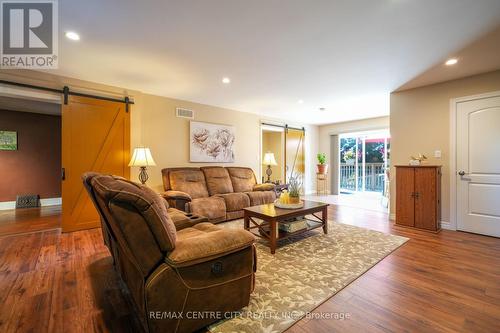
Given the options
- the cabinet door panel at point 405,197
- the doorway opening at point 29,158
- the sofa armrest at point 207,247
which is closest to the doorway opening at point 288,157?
the cabinet door panel at point 405,197

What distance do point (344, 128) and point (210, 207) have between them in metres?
5.34

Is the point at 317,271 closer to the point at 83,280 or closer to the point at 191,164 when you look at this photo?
the point at 83,280

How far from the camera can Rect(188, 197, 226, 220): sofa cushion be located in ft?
11.8

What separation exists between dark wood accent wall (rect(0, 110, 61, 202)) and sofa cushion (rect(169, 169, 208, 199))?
153 inches

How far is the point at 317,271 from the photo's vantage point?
2191 millimetres

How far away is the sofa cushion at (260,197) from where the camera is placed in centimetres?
440

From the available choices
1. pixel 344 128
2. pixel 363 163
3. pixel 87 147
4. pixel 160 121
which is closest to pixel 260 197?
pixel 160 121

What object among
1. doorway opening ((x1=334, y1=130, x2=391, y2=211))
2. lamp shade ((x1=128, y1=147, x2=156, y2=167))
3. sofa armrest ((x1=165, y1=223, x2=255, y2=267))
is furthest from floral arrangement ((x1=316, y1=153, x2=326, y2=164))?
sofa armrest ((x1=165, y1=223, x2=255, y2=267))

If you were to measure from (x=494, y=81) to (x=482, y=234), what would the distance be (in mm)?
2262

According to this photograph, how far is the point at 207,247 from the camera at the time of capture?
4.50 feet

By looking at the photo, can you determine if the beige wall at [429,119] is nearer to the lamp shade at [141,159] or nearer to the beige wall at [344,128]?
the beige wall at [344,128]

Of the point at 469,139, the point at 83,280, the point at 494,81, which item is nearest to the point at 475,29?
the point at 494,81

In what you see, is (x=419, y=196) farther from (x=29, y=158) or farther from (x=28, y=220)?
(x=29, y=158)

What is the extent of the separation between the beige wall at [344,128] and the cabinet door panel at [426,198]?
3.08 meters
